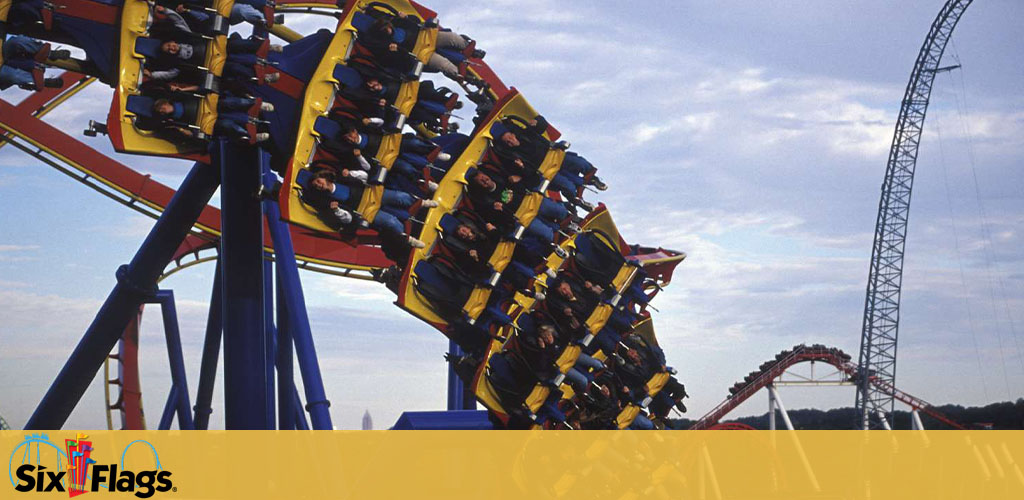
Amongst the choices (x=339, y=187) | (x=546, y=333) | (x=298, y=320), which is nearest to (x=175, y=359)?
(x=298, y=320)

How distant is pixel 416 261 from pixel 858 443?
449 inches

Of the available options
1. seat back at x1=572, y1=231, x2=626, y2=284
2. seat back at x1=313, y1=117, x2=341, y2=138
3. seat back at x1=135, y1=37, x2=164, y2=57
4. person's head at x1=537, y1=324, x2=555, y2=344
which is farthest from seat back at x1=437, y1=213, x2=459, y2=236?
seat back at x1=135, y1=37, x2=164, y2=57

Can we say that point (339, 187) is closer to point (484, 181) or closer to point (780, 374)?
point (484, 181)

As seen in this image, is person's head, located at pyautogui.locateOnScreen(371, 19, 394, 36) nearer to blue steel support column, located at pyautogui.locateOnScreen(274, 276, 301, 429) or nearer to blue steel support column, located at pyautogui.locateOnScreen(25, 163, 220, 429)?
blue steel support column, located at pyautogui.locateOnScreen(25, 163, 220, 429)

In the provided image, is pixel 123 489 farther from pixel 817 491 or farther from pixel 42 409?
pixel 817 491

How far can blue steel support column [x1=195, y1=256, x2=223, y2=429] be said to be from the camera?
12.7 metres

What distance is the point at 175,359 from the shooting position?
51.6 ft

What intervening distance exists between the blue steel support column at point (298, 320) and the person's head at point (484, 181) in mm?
2044

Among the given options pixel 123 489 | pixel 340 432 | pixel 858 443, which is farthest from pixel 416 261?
pixel 858 443

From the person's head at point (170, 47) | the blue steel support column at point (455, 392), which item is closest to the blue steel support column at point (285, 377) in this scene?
the person's head at point (170, 47)

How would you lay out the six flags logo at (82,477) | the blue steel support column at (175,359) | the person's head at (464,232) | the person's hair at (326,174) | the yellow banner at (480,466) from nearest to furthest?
the six flags logo at (82,477) < the yellow banner at (480,466) < the person's hair at (326,174) < the person's head at (464,232) < the blue steel support column at (175,359)

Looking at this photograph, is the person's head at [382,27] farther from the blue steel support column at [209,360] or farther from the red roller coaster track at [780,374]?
the red roller coaster track at [780,374]

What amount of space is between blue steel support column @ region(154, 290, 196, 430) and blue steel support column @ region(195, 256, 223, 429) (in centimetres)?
188

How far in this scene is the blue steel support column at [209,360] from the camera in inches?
500
